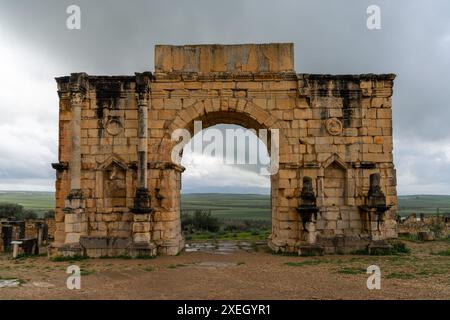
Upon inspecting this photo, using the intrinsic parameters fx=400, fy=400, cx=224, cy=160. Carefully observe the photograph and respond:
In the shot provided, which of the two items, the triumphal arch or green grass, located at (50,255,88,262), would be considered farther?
the triumphal arch

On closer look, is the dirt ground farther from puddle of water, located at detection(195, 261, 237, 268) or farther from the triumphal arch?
the triumphal arch

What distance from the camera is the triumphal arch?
39.1ft

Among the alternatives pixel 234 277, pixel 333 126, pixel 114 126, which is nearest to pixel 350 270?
pixel 234 277

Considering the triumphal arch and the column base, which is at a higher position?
the triumphal arch

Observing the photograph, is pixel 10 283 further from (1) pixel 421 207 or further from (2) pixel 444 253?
(1) pixel 421 207

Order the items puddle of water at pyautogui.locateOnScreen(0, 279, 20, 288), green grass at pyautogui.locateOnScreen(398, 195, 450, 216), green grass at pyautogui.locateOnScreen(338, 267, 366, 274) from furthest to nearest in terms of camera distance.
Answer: green grass at pyautogui.locateOnScreen(398, 195, 450, 216)
green grass at pyautogui.locateOnScreen(338, 267, 366, 274)
puddle of water at pyautogui.locateOnScreen(0, 279, 20, 288)

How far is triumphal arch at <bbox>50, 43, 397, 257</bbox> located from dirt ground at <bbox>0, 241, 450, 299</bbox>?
1342 mm

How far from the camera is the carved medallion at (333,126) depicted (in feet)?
39.7

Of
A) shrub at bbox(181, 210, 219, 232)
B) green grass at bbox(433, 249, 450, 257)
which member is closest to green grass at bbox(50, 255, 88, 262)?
shrub at bbox(181, 210, 219, 232)

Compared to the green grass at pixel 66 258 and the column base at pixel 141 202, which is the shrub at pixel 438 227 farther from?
the green grass at pixel 66 258

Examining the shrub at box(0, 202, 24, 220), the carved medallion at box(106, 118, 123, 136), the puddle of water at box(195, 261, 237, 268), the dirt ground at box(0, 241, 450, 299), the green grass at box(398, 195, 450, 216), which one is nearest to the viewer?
the dirt ground at box(0, 241, 450, 299)

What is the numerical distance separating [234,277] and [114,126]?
20.1 feet

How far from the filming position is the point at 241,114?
12.3m

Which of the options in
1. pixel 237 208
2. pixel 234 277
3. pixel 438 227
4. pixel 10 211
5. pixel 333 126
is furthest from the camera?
pixel 237 208
